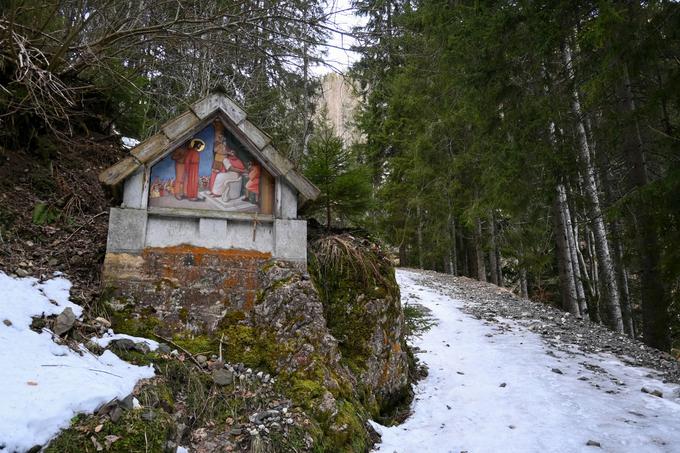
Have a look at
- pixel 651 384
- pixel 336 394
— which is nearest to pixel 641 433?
pixel 651 384

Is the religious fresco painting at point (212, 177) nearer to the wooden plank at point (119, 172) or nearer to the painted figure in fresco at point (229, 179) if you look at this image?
the painted figure in fresco at point (229, 179)

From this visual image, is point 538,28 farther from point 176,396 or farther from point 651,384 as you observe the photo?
point 176,396

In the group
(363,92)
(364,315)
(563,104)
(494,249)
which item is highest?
(563,104)

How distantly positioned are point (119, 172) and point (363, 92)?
3797 millimetres

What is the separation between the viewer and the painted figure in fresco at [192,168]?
490cm

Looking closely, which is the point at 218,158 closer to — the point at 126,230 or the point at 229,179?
the point at 229,179

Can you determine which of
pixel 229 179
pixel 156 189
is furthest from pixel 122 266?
pixel 229 179

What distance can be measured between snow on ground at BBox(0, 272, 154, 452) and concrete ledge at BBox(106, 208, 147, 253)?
2.56ft

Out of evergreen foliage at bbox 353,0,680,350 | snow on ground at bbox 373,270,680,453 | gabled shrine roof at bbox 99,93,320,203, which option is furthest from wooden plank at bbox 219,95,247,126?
snow on ground at bbox 373,270,680,453

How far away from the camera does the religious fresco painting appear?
15.9 feet

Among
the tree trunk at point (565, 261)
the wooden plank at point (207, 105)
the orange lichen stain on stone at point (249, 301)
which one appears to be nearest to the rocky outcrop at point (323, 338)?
the orange lichen stain on stone at point (249, 301)

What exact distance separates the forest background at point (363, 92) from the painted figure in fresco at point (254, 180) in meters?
1.01

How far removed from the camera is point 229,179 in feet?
16.5

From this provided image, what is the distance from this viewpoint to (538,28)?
6.11 m
